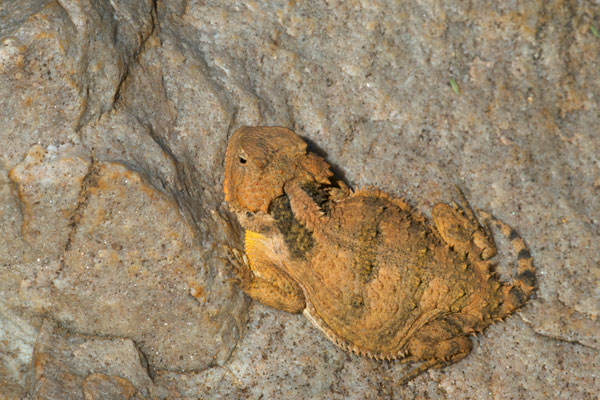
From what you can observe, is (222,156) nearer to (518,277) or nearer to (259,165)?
(259,165)

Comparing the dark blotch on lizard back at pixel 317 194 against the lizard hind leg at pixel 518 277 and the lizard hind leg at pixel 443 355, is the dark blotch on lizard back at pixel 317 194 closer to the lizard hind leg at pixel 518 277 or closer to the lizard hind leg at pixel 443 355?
the lizard hind leg at pixel 443 355

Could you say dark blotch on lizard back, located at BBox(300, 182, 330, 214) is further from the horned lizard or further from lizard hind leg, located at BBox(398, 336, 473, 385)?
lizard hind leg, located at BBox(398, 336, 473, 385)

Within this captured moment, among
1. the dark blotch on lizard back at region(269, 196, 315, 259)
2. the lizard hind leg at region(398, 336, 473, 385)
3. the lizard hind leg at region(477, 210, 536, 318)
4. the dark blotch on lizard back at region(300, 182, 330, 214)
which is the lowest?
the lizard hind leg at region(398, 336, 473, 385)

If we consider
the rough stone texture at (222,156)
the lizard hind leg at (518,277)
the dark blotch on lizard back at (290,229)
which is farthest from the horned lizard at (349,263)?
the rough stone texture at (222,156)

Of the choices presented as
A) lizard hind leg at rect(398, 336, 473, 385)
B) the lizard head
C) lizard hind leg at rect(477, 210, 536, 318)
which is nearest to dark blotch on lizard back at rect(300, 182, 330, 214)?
the lizard head

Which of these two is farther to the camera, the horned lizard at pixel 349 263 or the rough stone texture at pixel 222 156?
the horned lizard at pixel 349 263

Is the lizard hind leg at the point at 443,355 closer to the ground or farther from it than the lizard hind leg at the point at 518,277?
closer to the ground

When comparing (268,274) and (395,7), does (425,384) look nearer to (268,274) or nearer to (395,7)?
(268,274)

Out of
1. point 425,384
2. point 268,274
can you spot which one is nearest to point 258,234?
point 268,274
